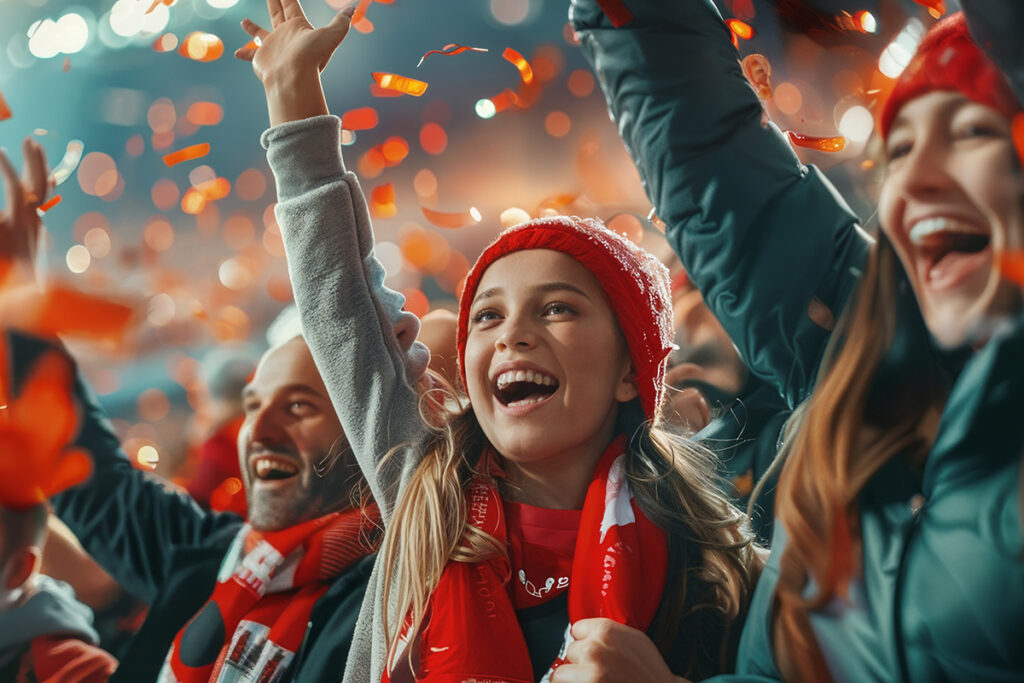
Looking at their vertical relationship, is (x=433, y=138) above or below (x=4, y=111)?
below

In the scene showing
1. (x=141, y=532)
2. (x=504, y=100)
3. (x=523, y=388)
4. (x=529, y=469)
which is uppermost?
(x=504, y=100)

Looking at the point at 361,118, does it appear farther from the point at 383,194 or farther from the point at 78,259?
the point at 78,259

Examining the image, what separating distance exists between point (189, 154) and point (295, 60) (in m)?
0.40

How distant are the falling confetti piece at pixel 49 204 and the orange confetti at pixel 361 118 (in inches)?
24.0

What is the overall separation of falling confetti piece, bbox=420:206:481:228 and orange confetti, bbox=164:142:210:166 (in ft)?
1.54

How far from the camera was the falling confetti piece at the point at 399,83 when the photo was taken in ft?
4.87

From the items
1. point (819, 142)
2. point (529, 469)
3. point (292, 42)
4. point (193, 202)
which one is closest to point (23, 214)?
point (193, 202)

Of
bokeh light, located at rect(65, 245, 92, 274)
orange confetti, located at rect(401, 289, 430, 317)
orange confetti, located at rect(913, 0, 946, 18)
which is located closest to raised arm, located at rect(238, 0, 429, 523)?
orange confetti, located at rect(401, 289, 430, 317)

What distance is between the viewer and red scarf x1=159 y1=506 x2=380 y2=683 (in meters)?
1.34

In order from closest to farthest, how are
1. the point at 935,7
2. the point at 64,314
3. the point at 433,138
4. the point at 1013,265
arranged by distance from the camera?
the point at 1013,265
the point at 935,7
the point at 433,138
the point at 64,314

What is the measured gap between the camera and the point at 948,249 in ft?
3.23

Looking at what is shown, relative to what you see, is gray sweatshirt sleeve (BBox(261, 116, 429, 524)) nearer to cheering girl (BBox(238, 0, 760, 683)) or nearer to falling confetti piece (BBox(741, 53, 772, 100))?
cheering girl (BBox(238, 0, 760, 683))

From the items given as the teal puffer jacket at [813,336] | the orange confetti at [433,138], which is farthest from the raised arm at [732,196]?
the orange confetti at [433,138]

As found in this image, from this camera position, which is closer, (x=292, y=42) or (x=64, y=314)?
(x=292, y=42)
